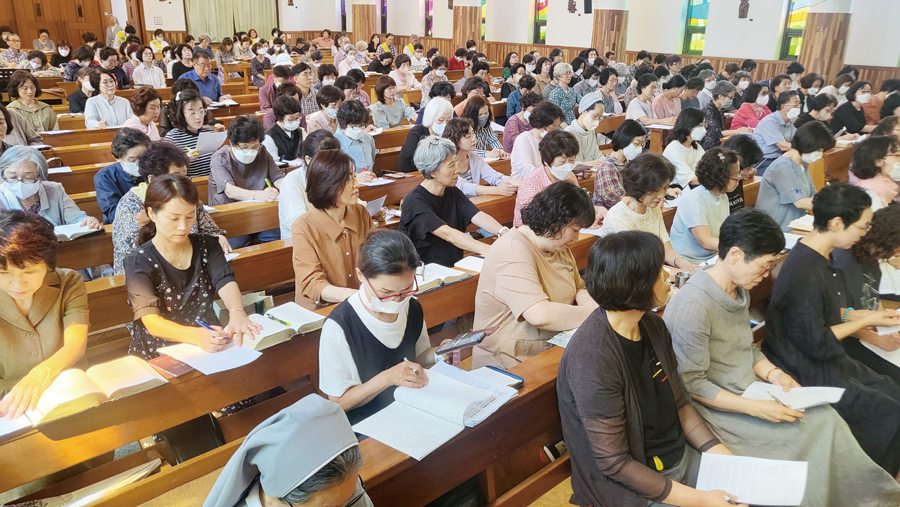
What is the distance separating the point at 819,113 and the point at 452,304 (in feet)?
19.4

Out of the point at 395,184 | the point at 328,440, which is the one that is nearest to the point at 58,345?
the point at 328,440

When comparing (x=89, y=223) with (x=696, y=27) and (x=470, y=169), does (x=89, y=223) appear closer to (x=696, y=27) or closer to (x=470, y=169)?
(x=470, y=169)

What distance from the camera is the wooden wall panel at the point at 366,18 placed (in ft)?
66.3

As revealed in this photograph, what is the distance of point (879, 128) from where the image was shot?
5770 millimetres

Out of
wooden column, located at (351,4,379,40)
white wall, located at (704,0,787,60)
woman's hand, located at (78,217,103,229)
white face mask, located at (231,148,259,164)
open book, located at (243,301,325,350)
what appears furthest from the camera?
wooden column, located at (351,4,379,40)

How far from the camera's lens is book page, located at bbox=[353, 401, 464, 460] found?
1.62m

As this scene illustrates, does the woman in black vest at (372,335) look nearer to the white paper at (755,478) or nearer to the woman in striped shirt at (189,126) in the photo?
the white paper at (755,478)

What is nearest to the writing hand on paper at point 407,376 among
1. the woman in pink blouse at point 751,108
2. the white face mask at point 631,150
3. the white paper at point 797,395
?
the white paper at point 797,395

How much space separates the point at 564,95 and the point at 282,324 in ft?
22.2

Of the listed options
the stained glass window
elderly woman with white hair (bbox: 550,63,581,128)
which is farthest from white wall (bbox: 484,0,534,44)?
elderly woman with white hair (bbox: 550,63,581,128)

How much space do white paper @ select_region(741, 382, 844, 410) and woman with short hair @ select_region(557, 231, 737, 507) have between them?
1.51 ft

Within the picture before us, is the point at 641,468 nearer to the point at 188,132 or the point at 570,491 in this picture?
the point at 570,491

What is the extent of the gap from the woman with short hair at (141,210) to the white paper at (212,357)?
852 mm

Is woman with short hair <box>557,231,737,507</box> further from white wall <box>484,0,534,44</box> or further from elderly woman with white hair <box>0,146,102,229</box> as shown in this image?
white wall <box>484,0,534,44</box>
